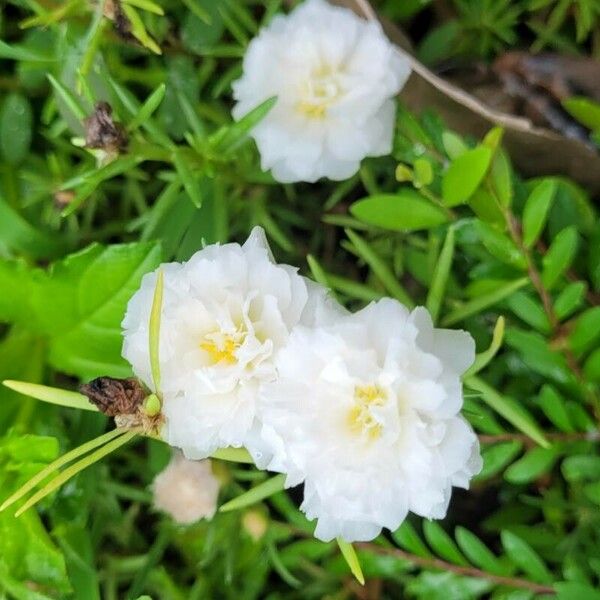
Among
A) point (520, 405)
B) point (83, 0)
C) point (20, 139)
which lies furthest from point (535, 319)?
point (20, 139)

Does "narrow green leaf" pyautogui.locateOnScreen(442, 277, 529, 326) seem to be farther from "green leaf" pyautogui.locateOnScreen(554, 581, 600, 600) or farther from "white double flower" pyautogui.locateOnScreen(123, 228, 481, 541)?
"green leaf" pyautogui.locateOnScreen(554, 581, 600, 600)

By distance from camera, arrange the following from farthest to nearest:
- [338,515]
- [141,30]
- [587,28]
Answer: [587,28] → [141,30] → [338,515]

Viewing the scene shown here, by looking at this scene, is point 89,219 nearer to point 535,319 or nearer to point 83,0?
point 83,0

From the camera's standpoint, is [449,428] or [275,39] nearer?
[449,428]

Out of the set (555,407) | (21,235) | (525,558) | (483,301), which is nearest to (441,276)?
(483,301)

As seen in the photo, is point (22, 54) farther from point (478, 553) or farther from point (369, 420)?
point (478, 553)

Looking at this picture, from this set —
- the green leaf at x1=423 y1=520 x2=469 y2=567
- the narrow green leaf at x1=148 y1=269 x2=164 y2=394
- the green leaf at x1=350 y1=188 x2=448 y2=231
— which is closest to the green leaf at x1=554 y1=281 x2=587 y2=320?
the green leaf at x1=350 y1=188 x2=448 y2=231

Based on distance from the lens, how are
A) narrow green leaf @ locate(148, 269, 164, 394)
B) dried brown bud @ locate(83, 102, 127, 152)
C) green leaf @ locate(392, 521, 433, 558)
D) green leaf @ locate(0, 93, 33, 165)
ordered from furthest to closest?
green leaf @ locate(0, 93, 33, 165) < green leaf @ locate(392, 521, 433, 558) < dried brown bud @ locate(83, 102, 127, 152) < narrow green leaf @ locate(148, 269, 164, 394)
